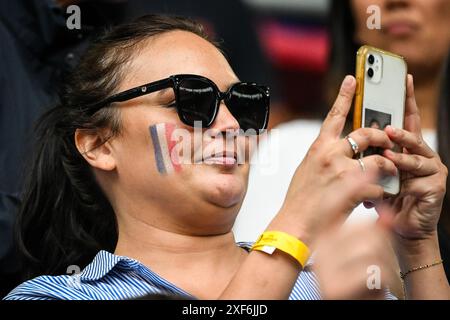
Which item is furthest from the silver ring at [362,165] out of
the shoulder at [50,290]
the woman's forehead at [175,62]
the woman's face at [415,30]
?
the woman's face at [415,30]

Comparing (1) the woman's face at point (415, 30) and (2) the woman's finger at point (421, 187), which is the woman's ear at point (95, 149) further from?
(1) the woman's face at point (415, 30)

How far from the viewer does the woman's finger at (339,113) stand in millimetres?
1695

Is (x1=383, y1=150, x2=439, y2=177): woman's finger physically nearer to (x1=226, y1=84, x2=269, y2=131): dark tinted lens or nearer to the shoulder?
(x1=226, y1=84, x2=269, y2=131): dark tinted lens

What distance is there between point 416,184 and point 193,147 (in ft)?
1.62

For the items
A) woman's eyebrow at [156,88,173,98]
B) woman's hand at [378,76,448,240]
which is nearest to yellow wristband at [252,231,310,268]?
woman's hand at [378,76,448,240]

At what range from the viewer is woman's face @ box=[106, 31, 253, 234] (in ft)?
6.58

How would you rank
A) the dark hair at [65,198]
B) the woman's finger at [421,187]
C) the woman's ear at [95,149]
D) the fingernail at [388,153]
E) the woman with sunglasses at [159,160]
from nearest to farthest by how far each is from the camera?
the fingernail at [388,153], the woman's finger at [421,187], the woman with sunglasses at [159,160], the woman's ear at [95,149], the dark hair at [65,198]

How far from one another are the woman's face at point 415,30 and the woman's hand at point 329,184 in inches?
37.4

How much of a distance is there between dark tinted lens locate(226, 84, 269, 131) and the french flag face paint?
0.51 ft

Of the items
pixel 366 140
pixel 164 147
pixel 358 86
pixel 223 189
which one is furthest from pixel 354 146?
pixel 164 147

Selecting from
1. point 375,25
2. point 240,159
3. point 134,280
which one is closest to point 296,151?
point 375,25

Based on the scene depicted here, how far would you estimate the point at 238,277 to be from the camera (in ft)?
5.57

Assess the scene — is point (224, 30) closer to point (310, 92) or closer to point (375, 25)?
point (310, 92)
